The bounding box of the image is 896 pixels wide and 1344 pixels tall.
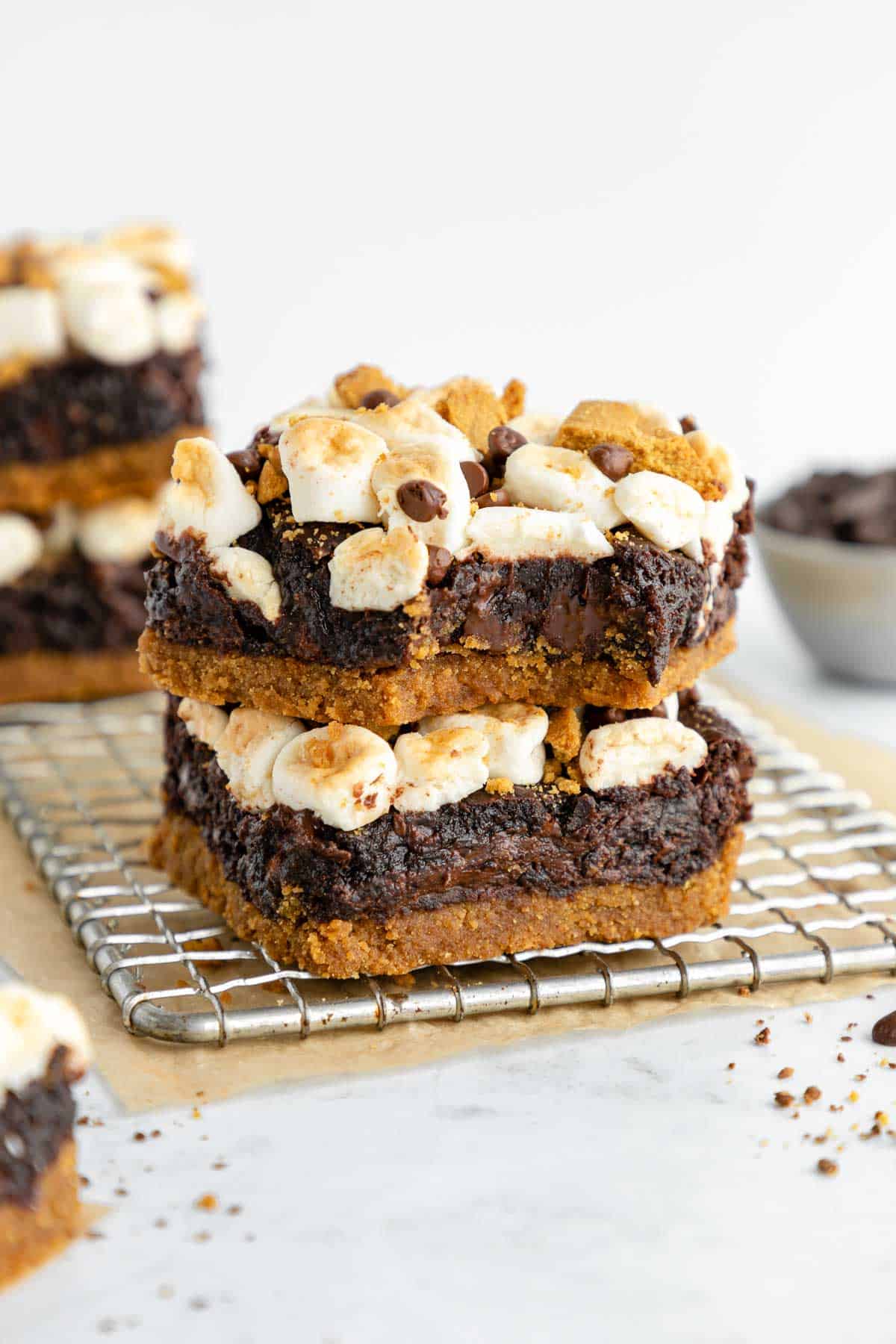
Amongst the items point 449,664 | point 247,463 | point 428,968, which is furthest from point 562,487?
point 428,968

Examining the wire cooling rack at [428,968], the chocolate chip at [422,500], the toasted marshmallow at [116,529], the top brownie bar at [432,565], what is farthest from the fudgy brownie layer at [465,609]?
the toasted marshmallow at [116,529]

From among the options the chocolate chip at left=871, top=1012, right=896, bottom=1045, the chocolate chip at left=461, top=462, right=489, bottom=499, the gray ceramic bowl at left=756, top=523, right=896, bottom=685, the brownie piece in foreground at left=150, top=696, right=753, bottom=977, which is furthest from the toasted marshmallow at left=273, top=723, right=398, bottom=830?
the gray ceramic bowl at left=756, top=523, right=896, bottom=685

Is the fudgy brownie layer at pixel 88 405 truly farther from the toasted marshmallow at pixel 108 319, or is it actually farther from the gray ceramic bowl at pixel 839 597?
the gray ceramic bowl at pixel 839 597

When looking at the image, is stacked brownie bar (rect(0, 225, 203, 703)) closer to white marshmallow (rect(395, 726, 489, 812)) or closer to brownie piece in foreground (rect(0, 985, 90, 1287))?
white marshmallow (rect(395, 726, 489, 812))

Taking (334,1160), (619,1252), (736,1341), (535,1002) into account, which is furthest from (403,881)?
(736,1341)

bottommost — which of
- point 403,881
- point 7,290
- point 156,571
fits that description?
point 403,881

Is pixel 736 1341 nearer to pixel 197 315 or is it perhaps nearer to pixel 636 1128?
pixel 636 1128
